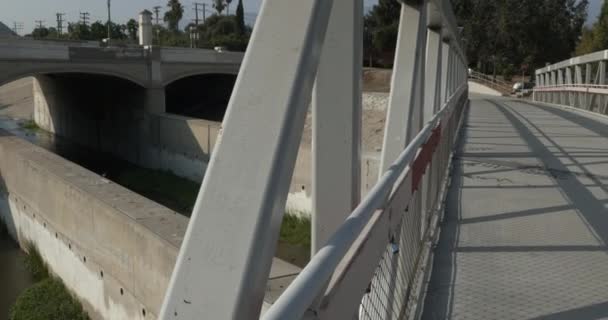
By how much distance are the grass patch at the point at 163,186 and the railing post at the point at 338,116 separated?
1744 cm

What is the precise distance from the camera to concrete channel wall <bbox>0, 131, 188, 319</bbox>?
8523mm

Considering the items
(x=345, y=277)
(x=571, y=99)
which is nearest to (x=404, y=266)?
(x=345, y=277)

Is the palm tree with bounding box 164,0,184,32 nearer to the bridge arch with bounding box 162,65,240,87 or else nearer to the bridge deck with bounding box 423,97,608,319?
the bridge arch with bounding box 162,65,240,87

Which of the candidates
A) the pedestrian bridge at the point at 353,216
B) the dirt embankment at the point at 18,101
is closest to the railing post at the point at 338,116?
the pedestrian bridge at the point at 353,216

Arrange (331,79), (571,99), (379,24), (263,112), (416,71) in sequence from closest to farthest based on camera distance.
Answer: (263,112)
(331,79)
(416,71)
(571,99)
(379,24)

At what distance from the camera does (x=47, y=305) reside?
36.4 ft

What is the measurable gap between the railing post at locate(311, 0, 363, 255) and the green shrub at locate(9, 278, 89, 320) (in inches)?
377

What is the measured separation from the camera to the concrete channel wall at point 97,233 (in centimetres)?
852

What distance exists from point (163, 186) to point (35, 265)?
10274 millimetres

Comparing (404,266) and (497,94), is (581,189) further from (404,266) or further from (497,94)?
(497,94)

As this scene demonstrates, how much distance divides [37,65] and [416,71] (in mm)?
24170

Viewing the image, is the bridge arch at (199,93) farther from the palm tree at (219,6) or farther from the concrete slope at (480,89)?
the palm tree at (219,6)

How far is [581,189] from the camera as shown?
6.85 m

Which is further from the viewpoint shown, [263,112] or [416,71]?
[416,71]
